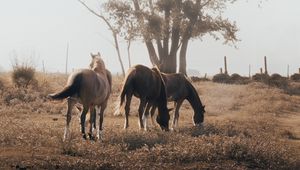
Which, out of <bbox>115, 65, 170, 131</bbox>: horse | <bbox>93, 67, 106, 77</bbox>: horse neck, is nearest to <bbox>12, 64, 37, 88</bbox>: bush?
<bbox>115, 65, 170, 131</bbox>: horse

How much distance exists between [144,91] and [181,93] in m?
2.98

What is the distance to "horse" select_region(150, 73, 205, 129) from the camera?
18.3 m

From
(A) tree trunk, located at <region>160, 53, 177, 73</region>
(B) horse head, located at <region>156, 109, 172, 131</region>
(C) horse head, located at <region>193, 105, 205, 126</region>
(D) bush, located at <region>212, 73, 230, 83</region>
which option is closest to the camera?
(B) horse head, located at <region>156, 109, 172, 131</region>

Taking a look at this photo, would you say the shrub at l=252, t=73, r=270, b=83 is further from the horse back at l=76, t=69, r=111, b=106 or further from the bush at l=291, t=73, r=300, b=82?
the horse back at l=76, t=69, r=111, b=106

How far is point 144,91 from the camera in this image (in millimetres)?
15906

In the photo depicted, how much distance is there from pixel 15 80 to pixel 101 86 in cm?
1627

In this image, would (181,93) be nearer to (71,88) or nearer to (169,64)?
(71,88)

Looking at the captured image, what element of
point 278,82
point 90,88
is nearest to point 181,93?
point 90,88

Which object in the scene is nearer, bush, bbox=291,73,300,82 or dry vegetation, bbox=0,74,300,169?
dry vegetation, bbox=0,74,300,169

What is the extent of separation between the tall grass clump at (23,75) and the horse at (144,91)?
1348 cm

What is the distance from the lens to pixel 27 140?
12094 millimetres

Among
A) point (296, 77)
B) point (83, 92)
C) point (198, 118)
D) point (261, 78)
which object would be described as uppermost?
point (296, 77)

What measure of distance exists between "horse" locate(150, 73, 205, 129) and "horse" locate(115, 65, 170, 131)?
67.3 inches

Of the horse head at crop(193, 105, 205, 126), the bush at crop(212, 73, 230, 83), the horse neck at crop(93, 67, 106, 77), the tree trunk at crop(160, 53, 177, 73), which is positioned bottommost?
the horse head at crop(193, 105, 205, 126)
